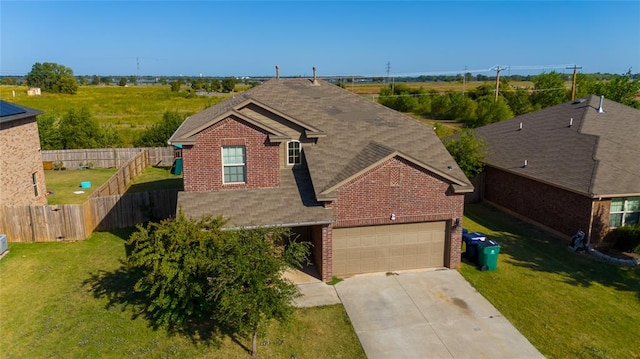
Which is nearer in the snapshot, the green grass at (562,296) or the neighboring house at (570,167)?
the green grass at (562,296)

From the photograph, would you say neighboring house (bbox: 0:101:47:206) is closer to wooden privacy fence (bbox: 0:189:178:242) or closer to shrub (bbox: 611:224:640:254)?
wooden privacy fence (bbox: 0:189:178:242)

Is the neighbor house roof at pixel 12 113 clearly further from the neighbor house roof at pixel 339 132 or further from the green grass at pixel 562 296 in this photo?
the green grass at pixel 562 296

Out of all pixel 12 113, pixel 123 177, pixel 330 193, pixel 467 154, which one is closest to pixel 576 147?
pixel 467 154

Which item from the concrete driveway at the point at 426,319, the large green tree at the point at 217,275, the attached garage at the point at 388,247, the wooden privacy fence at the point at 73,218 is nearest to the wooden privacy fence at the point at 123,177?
the wooden privacy fence at the point at 73,218

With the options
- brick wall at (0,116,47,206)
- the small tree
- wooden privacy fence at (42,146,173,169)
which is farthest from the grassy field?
the small tree

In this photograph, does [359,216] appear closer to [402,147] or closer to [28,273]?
[402,147]

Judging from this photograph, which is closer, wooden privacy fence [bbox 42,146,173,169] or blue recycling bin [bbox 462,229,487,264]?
blue recycling bin [bbox 462,229,487,264]

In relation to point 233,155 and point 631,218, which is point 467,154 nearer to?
point 631,218
